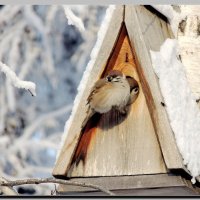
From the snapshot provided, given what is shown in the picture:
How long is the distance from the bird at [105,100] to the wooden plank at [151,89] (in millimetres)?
40

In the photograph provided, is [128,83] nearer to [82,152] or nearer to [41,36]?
[82,152]

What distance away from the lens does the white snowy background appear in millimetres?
2381

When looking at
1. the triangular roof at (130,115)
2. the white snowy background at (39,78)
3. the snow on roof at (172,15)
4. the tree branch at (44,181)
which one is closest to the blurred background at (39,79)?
the white snowy background at (39,78)

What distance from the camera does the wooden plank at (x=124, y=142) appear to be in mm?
1667

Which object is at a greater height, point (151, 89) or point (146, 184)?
point (151, 89)

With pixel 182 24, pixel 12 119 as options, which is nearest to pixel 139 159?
pixel 182 24

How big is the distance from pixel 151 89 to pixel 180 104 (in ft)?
0.26

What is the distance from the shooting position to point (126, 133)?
1704 millimetres

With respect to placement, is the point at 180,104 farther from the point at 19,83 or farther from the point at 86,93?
the point at 19,83

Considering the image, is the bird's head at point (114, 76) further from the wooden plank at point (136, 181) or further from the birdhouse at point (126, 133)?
the wooden plank at point (136, 181)

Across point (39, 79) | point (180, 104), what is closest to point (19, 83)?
point (180, 104)

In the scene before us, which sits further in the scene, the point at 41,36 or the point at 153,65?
the point at 41,36

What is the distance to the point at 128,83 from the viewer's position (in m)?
1.67

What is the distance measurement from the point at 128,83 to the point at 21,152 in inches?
42.3
